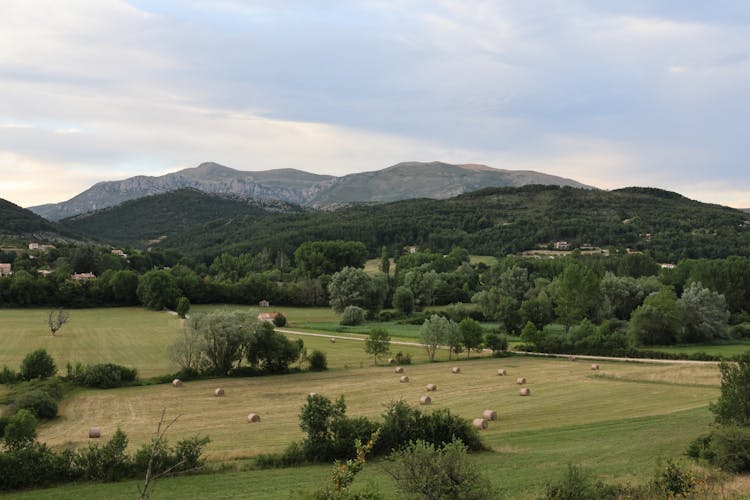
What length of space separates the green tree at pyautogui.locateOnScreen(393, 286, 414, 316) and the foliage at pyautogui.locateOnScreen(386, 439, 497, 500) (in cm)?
8271

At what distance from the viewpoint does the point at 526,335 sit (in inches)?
2702

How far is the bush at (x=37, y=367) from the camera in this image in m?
44.1

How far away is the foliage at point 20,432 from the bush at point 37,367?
1861cm

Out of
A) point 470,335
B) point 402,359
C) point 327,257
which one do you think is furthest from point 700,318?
point 327,257

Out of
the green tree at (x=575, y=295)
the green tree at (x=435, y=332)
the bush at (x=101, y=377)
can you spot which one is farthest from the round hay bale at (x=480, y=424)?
the green tree at (x=575, y=295)

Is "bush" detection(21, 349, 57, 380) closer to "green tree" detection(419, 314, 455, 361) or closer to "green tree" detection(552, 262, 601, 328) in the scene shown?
"green tree" detection(419, 314, 455, 361)

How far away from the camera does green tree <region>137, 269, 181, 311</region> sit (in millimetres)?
96188

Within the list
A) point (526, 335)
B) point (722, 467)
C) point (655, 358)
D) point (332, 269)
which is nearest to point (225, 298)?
point (332, 269)

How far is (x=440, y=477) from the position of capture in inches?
575

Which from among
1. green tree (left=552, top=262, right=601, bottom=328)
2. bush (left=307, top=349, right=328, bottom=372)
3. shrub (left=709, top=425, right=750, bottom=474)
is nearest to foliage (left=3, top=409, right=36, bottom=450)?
shrub (left=709, top=425, right=750, bottom=474)

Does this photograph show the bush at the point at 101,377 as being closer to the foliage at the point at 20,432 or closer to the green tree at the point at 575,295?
the foliage at the point at 20,432

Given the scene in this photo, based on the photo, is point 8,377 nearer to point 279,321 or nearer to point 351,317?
point 279,321

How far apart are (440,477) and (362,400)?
86.2 ft

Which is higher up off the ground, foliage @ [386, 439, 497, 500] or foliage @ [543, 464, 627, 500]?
foliage @ [386, 439, 497, 500]
